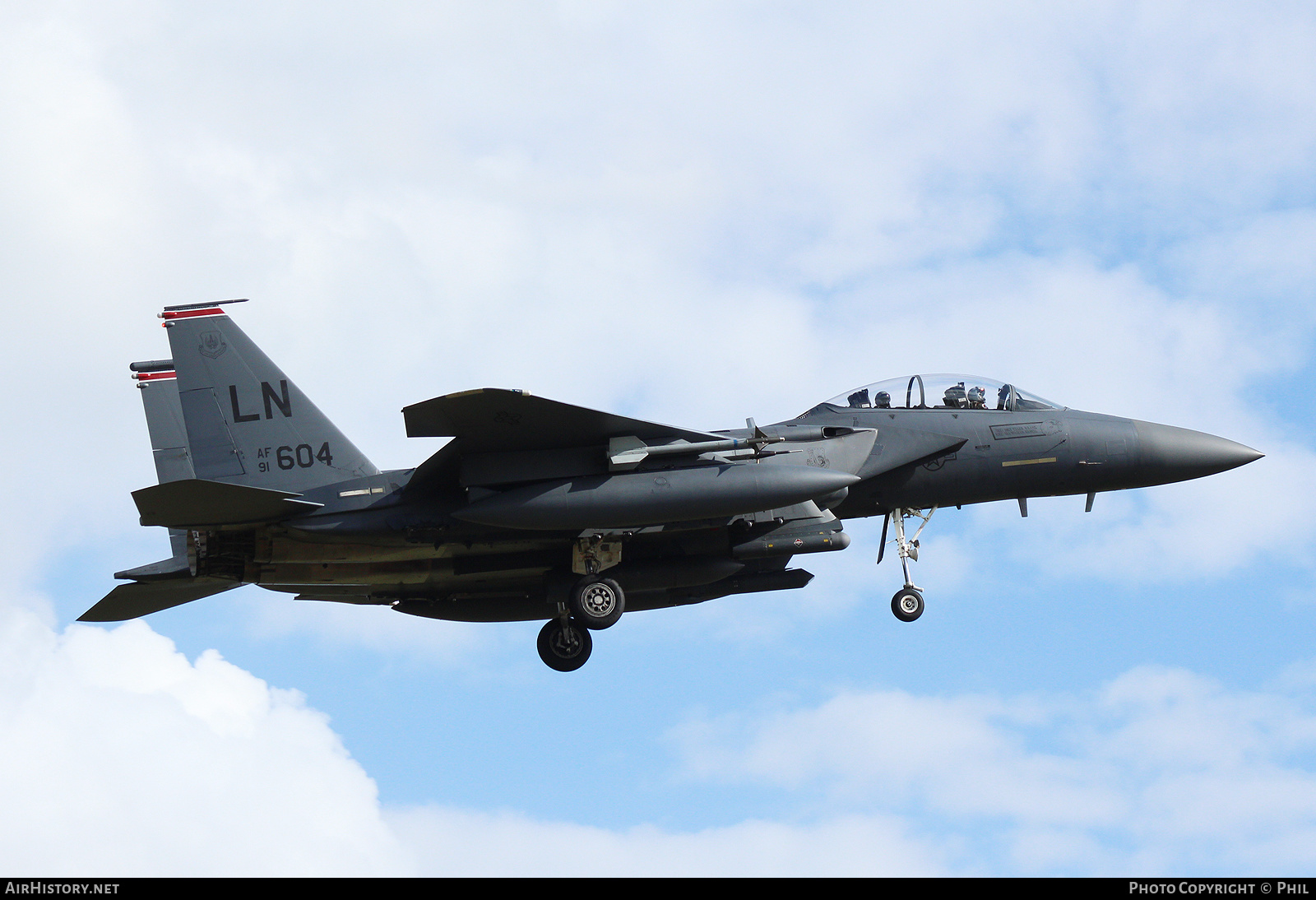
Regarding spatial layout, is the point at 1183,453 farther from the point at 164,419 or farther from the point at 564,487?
the point at 164,419

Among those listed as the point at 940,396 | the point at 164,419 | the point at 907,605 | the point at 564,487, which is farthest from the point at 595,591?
the point at 164,419

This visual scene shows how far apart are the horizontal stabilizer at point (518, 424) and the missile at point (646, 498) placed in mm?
477

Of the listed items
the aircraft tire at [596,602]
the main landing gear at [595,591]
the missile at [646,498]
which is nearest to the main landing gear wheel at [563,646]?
the main landing gear at [595,591]

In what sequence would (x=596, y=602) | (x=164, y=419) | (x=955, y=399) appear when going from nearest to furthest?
1. (x=596, y=602)
2. (x=955, y=399)
3. (x=164, y=419)

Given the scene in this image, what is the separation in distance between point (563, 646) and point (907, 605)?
4729mm

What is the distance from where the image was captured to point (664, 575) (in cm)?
1728

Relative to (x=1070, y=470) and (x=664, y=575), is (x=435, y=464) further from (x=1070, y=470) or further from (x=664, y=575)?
(x=1070, y=470)

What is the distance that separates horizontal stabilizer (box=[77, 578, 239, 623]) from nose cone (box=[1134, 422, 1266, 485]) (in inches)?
471

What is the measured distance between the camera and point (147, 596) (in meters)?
17.5

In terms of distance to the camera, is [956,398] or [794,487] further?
[956,398]

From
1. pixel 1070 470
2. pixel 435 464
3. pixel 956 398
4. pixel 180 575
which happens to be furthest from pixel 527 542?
pixel 1070 470

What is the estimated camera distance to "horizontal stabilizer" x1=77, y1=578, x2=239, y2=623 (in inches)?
673

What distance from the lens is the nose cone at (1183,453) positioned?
17641 mm
